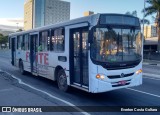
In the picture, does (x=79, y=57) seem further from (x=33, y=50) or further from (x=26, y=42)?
(x=26, y=42)

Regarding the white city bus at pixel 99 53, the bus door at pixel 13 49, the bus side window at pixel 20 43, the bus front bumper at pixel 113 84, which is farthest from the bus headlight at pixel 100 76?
the bus door at pixel 13 49

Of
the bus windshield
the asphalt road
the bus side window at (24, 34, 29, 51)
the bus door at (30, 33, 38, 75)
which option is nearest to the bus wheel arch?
the asphalt road

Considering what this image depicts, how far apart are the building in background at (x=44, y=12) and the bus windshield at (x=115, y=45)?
9098cm

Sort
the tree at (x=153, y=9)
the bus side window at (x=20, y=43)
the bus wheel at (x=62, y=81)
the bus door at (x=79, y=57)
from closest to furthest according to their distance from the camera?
1. the bus door at (x=79, y=57)
2. the bus wheel at (x=62, y=81)
3. the bus side window at (x=20, y=43)
4. the tree at (x=153, y=9)

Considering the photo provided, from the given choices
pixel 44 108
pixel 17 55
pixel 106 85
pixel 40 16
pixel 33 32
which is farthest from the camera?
pixel 40 16

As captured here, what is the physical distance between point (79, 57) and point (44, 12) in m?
101

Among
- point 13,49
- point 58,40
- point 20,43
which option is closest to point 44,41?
point 58,40

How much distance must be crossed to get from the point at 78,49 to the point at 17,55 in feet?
32.0

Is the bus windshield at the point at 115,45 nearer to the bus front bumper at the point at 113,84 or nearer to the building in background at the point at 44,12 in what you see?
the bus front bumper at the point at 113,84

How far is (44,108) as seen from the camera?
29.5 ft

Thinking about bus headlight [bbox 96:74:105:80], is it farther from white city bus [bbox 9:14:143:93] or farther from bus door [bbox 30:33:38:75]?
bus door [bbox 30:33:38:75]

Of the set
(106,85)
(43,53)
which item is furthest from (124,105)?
(43,53)

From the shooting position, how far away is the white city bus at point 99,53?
9594 mm

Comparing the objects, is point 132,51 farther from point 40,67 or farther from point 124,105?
point 40,67
